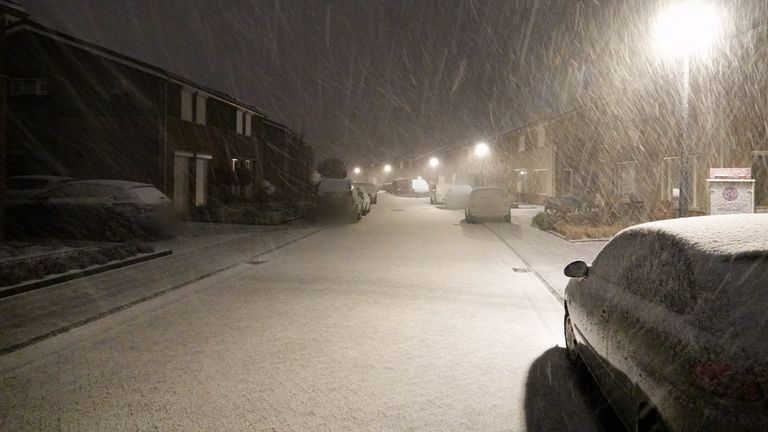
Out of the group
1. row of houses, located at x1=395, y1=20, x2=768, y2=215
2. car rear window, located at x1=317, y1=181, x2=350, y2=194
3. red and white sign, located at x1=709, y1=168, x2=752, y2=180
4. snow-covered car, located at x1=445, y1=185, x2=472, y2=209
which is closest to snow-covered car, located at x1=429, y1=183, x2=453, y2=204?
snow-covered car, located at x1=445, y1=185, x2=472, y2=209

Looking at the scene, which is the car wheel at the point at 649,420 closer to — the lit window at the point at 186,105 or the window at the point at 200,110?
the lit window at the point at 186,105

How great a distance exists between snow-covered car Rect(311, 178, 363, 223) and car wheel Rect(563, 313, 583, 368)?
18.7m

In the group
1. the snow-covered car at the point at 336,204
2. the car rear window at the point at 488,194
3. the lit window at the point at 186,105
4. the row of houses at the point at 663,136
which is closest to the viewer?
the row of houses at the point at 663,136

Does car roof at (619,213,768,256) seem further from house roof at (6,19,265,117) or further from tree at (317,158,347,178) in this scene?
tree at (317,158,347,178)

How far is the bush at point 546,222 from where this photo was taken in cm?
2025

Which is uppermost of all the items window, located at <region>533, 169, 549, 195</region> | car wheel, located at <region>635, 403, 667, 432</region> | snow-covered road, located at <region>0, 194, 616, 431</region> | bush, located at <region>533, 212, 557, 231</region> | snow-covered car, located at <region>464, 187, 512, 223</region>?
window, located at <region>533, 169, 549, 195</region>

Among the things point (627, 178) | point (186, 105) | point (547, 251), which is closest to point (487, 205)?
point (627, 178)

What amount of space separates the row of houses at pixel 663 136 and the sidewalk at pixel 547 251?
3.42m

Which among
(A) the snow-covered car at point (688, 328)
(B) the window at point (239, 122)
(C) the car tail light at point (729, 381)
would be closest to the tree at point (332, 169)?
(B) the window at point (239, 122)

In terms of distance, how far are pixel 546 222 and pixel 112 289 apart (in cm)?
1496

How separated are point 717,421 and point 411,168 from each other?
10444 centimetres

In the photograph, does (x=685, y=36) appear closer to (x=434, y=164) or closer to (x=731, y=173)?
(x=731, y=173)

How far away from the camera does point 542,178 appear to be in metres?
39.3

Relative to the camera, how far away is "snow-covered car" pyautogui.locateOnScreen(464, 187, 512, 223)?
23.5 m
